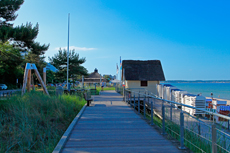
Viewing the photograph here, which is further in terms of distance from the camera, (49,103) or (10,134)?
(49,103)

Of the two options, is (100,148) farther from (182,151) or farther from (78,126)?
(78,126)

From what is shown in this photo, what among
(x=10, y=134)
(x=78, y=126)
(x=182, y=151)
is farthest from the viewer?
(x=78, y=126)

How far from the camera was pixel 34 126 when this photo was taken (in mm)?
5859

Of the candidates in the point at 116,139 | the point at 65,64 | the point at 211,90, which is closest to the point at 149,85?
the point at 65,64

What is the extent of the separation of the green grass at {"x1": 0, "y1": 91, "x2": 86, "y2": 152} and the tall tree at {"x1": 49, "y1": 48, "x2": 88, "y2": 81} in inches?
856

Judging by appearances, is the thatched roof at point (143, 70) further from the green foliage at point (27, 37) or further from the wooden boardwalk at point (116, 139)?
the wooden boardwalk at point (116, 139)

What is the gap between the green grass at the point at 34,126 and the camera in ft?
15.0

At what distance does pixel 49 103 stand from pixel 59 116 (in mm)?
1534

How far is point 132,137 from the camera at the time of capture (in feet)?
15.7

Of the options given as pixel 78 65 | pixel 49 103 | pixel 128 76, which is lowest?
pixel 49 103

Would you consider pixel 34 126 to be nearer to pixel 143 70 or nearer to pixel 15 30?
pixel 15 30

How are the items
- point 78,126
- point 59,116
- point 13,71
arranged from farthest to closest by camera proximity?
point 13,71 → point 59,116 → point 78,126

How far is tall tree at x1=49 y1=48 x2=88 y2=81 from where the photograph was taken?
30.1 meters

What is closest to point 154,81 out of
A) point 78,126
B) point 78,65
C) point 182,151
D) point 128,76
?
point 128,76
